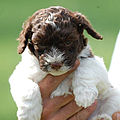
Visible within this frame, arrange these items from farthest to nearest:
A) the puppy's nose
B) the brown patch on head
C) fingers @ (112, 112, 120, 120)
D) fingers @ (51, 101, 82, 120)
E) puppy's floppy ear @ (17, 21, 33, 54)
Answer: fingers @ (51, 101, 82, 120)
fingers @ (112, 112, 120, 120)
puppy's floppy ear @ (17, 21, 33, 54)
the brown patch on head
the puppy's nose

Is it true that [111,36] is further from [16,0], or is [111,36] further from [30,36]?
[30,36]

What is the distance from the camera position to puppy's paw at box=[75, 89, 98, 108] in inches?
202

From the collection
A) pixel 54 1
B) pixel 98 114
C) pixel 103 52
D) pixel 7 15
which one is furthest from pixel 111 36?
pixel 98 114

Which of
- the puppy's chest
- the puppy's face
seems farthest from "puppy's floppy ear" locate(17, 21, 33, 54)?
the puppy's chest

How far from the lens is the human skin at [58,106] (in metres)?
5.42

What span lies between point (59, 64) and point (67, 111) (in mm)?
1010

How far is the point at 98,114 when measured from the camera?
555 centimetres

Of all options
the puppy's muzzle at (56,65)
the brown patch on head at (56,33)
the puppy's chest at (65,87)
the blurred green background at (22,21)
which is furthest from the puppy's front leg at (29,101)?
the blurred green background at (22,21)

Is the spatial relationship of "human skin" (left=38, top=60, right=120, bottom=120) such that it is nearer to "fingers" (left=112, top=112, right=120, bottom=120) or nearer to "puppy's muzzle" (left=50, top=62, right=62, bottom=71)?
"fingers" (left=112, top=112, right=120, bottom=120)

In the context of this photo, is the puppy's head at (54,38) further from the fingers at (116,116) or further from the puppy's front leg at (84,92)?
the fingers at (116,116)

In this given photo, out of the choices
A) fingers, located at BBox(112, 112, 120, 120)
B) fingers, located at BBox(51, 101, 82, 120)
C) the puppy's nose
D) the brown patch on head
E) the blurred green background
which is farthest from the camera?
the blurred green background

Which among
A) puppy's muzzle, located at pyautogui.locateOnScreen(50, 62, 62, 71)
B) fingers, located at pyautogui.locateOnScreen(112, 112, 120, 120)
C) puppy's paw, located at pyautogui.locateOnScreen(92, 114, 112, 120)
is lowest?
puppy's paw, located at pyautogui.locateOnScreen(92, 114, 112, 120)

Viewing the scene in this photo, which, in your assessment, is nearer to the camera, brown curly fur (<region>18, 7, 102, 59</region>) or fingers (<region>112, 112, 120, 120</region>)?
brown curly fur (<region>18, 7, 102, 59</region>)

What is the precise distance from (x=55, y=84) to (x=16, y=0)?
5794mm
